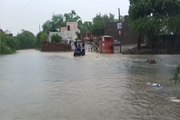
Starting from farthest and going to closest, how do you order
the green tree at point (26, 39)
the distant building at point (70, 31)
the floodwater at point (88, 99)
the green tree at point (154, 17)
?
the green tree at point (26, 39)
the distant building at point (70, 31)
the green tree at point (154, 17)
the floodwater at point (88, 99)

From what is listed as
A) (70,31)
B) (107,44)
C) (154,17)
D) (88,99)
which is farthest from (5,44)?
(88,99)

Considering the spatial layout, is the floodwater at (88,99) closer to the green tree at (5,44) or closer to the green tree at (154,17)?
the green tree at (154,17)

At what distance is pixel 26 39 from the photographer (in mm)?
136625

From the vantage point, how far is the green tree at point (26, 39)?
136 m

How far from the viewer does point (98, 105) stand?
1331cm

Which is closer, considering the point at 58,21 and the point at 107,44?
the point at 107,44

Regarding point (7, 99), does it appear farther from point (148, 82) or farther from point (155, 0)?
point (155, 0)

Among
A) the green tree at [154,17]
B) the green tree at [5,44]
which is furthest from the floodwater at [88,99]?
the green tree at [5,44]

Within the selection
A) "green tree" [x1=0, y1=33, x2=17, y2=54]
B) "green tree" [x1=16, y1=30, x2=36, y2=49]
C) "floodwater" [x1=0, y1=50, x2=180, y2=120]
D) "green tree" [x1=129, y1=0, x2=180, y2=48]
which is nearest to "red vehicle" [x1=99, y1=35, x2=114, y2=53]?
"green tree" [x1=129, y1=0, x2=180, y2=48]

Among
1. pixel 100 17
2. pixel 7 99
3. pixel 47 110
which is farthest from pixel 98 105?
pixel 100 17

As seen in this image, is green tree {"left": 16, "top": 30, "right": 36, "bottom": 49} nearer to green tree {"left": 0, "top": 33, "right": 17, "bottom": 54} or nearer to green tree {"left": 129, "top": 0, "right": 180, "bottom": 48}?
green tree {"left": 0, "top": 33, "right": 17, "bottom": 54}

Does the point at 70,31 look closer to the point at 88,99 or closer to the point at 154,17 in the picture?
the point at 154,17

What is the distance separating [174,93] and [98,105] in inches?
144

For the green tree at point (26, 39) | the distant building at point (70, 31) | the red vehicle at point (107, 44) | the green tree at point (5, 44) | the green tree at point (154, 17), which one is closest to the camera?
the green tree at point (154, 17)
